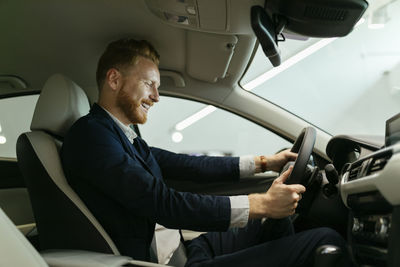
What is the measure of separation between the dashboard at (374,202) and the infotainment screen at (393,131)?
0.11 feet

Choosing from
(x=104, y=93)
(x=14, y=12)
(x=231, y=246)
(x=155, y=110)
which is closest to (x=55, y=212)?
(x=104, y=93)

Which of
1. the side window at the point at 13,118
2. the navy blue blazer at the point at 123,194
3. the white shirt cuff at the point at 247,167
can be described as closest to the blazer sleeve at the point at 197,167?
the white shirt cuff at the point at 247,167

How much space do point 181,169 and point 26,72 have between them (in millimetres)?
948

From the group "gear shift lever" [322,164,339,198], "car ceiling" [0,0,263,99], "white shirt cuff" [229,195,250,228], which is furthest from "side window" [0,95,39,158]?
"gear shift lever" [322,164,339,198]

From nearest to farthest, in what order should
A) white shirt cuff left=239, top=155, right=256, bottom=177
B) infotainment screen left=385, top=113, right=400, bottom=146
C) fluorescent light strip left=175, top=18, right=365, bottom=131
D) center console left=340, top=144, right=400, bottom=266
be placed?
center console left=340, top=144, right=400, bottom=266
infotainment screen left=385, top=113, right=400, bottom=146
white shirt cuff left=239, top=155, right=256, bottom=177
fluorescent light strip left=175, top=18, right=365, bottom=131

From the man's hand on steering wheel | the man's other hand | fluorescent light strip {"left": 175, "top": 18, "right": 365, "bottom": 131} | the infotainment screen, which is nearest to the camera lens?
the infotainment screen

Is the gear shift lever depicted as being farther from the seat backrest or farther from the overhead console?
the seat backrest

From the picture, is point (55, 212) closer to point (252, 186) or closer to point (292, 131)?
point (252, 186)

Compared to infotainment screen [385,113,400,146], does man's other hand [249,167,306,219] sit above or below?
below

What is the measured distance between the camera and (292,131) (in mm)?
1768

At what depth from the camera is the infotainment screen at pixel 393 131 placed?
931mm

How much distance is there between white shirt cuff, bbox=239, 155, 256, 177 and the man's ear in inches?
25.2

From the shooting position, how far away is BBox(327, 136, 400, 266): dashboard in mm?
807

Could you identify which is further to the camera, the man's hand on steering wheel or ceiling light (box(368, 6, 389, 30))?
ceiling light (box(368, 6, 389, 30))
